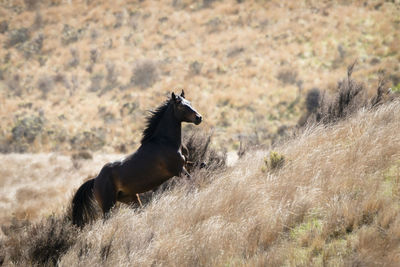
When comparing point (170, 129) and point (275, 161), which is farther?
point (170, 129)

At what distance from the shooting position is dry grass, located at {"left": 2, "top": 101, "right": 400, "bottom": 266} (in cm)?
414

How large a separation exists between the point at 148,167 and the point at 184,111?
1.01m

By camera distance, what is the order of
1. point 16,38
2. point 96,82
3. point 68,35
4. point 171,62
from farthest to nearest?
point 68,35 < point 16,38 < point 171,62 < point 96,82

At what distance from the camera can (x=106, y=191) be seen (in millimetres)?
6527

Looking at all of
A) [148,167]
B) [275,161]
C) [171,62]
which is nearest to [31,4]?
[171,62]

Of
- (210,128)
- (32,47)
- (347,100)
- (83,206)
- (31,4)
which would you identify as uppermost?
(31,4)

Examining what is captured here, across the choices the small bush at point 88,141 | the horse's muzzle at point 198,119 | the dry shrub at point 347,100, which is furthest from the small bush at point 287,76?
the horse's muzzle at point 198,119

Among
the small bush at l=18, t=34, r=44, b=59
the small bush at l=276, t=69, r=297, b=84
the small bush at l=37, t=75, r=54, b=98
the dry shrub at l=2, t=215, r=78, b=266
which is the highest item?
the small bush at l=18, t=34, r=44, b=59

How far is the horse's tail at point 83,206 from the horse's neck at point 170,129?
1416 millimetres

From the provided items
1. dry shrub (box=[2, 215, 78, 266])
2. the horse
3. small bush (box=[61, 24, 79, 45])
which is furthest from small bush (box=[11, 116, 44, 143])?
dry shrub (box=[2, 215, 78, 266])

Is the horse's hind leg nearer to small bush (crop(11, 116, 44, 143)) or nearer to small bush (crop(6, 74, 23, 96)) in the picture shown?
small bush (crop(11, 116, 44, 143))

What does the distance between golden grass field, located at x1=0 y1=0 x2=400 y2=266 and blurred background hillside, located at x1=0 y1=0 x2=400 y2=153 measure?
14cm

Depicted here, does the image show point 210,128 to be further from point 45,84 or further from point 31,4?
point 31,4

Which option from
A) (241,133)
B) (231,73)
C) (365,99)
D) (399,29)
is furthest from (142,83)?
(365,99)
